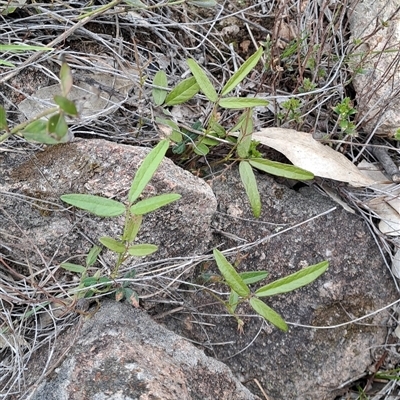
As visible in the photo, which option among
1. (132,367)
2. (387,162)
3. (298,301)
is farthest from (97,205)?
(387,162)

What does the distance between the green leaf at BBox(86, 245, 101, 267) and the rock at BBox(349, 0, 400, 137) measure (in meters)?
1.04

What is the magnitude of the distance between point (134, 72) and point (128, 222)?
0.69 metres

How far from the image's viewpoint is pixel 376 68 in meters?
2.08

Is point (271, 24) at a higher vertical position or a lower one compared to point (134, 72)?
higher

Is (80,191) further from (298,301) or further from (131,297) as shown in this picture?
(298,301)

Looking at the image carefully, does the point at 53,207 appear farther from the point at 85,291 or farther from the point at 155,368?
the point at 155,368

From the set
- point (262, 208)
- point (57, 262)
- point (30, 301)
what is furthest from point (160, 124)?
point (30, 301)

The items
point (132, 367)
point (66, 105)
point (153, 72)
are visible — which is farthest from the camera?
point (153, 72)

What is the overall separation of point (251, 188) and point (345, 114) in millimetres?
461

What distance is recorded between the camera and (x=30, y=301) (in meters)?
1.60

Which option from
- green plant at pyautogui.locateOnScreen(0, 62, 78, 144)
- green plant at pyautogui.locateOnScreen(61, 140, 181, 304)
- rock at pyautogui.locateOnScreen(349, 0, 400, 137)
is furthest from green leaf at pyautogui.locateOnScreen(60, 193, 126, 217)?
rock at pyautogui.locateOnScreen(349, 0, 400, 137)

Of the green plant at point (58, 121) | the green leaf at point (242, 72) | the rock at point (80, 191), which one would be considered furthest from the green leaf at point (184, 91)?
the green plant at point (58, 121)

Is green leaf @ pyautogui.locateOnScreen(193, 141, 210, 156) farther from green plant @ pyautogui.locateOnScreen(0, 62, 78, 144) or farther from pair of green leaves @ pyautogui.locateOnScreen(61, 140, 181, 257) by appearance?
green plant @ pyautogui.locateOnScreen(0, 62, 78, 144)

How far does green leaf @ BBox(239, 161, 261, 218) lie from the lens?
5.62 ft
